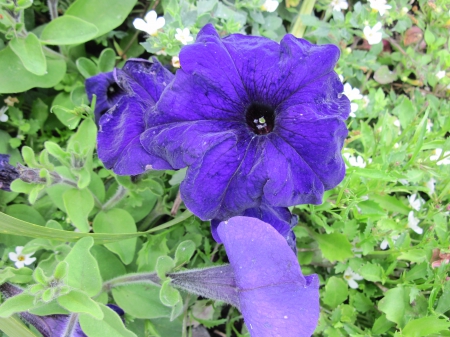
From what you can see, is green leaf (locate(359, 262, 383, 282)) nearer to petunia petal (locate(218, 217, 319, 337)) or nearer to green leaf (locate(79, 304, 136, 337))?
petunia petal (locate(218, 217, 319, 337))

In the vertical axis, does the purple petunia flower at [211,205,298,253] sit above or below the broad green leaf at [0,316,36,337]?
above

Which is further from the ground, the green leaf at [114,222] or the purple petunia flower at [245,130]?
the purple petunia flower at [245,130]

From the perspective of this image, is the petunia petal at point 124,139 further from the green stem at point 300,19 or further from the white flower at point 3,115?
the green stem at point 300,19

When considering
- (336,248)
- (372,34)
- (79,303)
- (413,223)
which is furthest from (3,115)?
(413,223)

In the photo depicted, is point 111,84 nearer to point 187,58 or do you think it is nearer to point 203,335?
point 187,58

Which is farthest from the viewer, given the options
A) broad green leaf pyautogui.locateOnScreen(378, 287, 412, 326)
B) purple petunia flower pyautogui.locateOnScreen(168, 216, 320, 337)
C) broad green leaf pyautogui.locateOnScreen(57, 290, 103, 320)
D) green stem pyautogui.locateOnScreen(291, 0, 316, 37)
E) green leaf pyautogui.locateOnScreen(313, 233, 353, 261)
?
green stem pyautogui.locateOnScreen(291, 0, 316, 37)

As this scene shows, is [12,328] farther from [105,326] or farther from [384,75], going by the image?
[384,75]

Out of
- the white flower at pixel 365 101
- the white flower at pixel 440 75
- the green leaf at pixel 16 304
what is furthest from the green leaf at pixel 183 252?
the white flower at pixel 440 75

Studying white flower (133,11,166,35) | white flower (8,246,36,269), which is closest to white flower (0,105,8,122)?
white flower (8,246,36,269)
